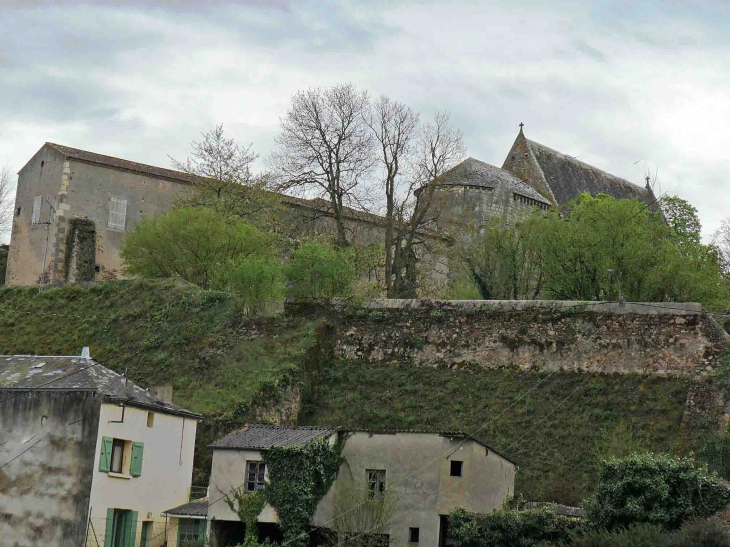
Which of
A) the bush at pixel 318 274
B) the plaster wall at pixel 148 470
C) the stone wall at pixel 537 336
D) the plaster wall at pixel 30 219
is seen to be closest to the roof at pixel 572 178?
the bush at pixel 318 274

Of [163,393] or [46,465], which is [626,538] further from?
[163,393]

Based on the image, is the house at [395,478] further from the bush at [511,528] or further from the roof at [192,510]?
the bush at [511,528]

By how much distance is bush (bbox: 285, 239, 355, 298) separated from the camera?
39125 millimetres

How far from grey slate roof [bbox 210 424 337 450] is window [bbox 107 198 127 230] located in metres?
21.6

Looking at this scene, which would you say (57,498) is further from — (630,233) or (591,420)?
(630,233)

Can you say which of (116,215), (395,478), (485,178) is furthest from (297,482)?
(485,178)

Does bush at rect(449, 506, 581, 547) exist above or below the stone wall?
below

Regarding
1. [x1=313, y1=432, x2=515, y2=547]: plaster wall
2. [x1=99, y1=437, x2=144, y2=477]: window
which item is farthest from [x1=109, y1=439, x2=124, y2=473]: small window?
[x1=313, y1=432, x2=515, y2=547]: plaster wall

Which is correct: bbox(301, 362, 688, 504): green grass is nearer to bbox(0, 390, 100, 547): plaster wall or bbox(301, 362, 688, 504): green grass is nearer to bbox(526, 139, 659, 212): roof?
bbox(0, 390, 100, 547): plaster wall

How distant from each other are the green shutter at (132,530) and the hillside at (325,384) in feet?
13.1

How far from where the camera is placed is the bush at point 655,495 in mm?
22875

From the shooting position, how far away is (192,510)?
2756 cm

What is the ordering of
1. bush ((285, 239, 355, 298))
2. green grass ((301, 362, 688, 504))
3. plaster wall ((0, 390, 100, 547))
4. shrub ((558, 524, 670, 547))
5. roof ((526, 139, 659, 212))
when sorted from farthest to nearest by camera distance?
roof ((526, 139, 659, 212)), bush ((285, 239, 355, 298)), green grass ((301, 362, 688, 504)), plaster wall ((0, 390, 100, 547)), shrub ((558, 524, 670, 547))

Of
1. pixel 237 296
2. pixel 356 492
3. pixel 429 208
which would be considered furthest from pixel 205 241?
pixel 356 492
